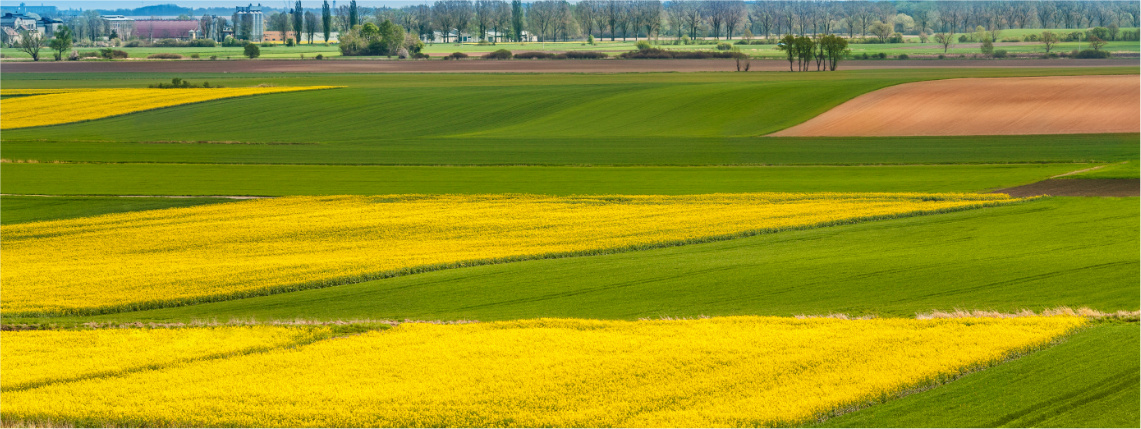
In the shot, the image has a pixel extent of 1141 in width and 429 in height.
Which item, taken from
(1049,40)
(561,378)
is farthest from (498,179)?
(1049,40)

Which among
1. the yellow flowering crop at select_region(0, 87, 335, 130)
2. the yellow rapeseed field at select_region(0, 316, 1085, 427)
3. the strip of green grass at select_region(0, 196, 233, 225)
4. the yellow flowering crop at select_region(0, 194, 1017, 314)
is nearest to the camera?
the yellow rapeseed field at select_region(0, 316, 1085, 427)

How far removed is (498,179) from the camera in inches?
1858

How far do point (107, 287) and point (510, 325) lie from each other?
1210 cm

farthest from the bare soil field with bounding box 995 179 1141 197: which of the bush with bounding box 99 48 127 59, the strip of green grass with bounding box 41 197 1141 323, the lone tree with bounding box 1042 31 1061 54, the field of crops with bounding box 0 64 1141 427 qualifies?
the bush with bounding box 99 48 127 59

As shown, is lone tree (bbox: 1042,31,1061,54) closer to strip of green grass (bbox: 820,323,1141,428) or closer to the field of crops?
the field of crops

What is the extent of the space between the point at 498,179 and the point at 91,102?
5395 centimetres

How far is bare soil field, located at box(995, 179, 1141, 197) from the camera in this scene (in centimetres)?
3862

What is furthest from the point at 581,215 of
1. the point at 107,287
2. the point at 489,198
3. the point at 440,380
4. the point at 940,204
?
the point at 440,380

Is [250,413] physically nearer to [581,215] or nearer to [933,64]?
[581,215]

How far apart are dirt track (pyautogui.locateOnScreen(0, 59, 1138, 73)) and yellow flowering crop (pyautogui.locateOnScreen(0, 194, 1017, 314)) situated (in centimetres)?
7333

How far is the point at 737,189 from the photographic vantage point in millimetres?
43469

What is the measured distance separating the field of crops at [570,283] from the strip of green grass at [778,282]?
12 centimetres

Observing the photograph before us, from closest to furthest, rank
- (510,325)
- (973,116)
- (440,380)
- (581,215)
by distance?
1. (440,380)
2. (510,325)
3. (581,215)
4. (973,116)

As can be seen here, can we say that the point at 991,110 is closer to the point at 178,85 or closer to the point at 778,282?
the point at 778,282
